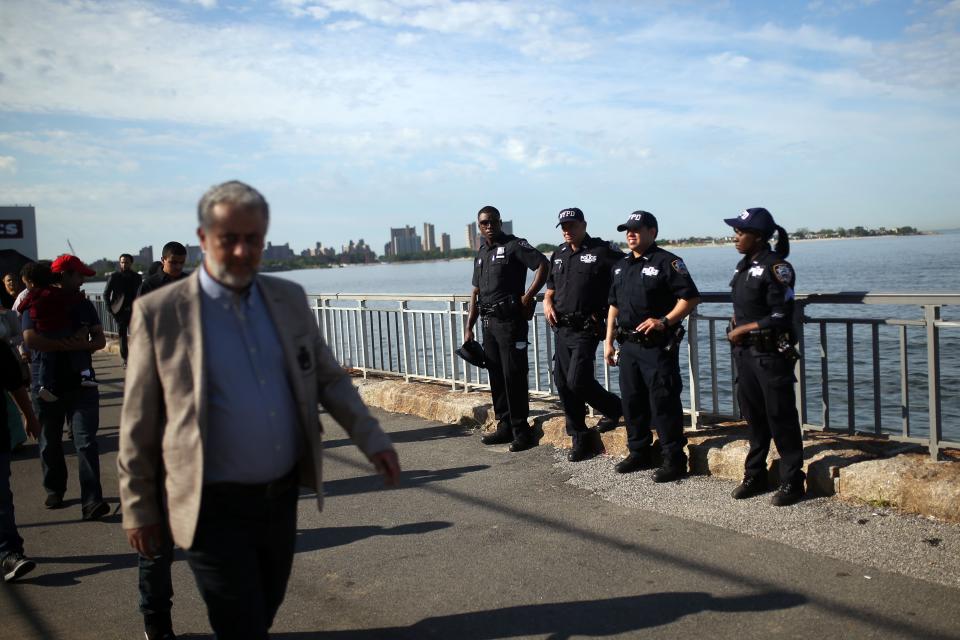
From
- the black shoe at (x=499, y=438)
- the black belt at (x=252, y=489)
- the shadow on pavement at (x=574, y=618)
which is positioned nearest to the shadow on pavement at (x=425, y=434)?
the black shoe at (x=499, y=438)

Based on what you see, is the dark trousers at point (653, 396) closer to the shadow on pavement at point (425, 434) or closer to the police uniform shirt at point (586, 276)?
the police uniform shirt at point (586, 276)

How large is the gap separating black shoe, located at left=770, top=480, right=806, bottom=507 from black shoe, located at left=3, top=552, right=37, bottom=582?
15.0 ft

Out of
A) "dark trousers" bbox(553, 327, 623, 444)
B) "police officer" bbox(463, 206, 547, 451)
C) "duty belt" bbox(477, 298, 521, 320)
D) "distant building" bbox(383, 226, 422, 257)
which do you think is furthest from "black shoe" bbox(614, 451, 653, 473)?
"distant building" bbox(383, 226, 422, 257)

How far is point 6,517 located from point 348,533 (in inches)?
81.0

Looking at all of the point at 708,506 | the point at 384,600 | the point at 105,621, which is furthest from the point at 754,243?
the point at 105,621

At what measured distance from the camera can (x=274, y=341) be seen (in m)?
2.87

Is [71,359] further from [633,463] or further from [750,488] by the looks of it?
[750,488]

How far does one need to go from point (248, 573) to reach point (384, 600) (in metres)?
1.80

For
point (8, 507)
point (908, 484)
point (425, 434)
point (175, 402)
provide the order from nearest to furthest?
1. point (175, 402)
2. point (908, 484)
3. point (8, 507)
4. point (425, 434)

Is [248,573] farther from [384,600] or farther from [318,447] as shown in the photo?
[384,600]

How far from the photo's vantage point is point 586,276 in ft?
22.6

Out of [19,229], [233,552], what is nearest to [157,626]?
[233,552]

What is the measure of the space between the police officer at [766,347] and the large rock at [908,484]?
331 millimetres

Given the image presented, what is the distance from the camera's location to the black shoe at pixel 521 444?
7578 mm
